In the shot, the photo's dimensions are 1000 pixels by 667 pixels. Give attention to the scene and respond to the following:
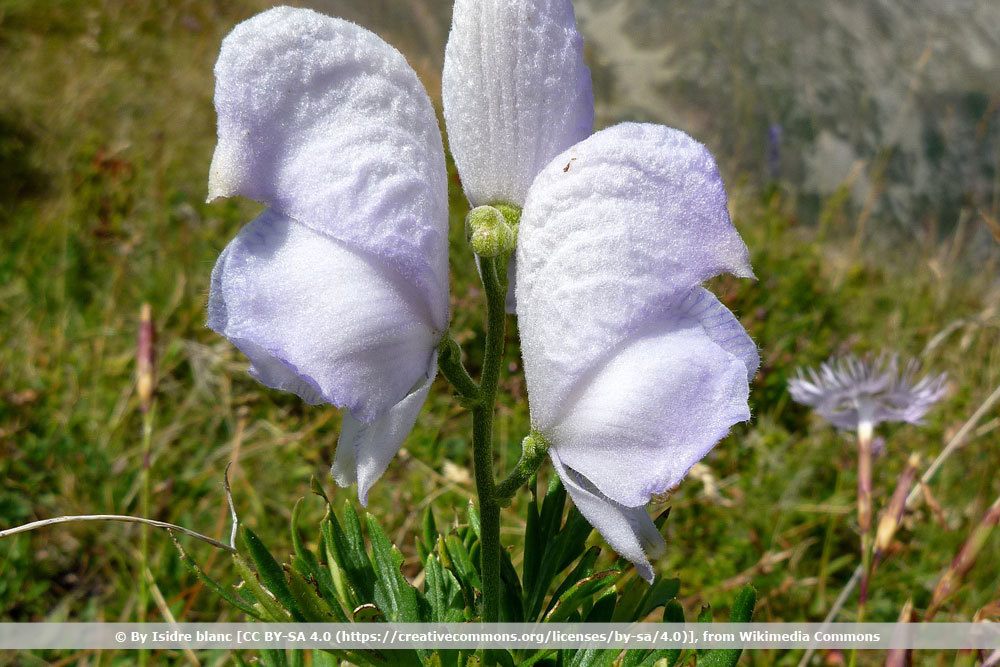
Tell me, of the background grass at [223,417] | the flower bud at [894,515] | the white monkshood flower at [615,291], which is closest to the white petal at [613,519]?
the white monkshood flower at [615,291]

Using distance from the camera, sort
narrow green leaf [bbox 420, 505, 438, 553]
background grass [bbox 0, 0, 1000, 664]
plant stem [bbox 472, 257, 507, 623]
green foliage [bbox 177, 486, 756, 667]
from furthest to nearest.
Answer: background grass [bbox 0, 0, 1000, 664] → narrow green leaf [bbox 420, 505, 438, 553] → green foliage [bbox 177, 486, 756, 667] → plant stem [bbox 472, 257, 507, 623]

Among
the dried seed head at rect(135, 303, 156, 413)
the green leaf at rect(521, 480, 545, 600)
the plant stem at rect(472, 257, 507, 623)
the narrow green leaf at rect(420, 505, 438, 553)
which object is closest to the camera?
the plant stem at rect(472, 257, 507, 623)

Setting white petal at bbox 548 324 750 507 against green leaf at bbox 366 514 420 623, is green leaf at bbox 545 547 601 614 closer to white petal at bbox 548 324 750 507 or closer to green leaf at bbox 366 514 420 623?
green leaf at bbox 366 514 420 623

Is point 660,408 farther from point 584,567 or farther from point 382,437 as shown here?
point 584,567

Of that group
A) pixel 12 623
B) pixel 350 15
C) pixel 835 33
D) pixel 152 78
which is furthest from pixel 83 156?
pixel 835 33

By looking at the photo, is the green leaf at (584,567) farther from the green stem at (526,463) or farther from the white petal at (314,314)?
the white petal at (314,314)

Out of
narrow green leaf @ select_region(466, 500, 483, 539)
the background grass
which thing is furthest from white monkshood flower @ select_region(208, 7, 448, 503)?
the background grass
